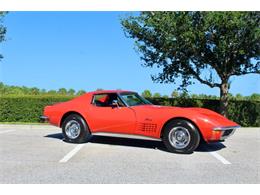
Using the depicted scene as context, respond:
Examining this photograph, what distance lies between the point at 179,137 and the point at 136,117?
3.69 ft

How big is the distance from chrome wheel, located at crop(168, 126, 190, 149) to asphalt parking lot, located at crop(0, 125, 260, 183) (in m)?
0.29

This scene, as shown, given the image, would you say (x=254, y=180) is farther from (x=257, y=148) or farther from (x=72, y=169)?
(x=257, y=148)

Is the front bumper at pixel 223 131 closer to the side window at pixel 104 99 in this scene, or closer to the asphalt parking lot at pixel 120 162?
the asphalt parking lot at pixel 120 162

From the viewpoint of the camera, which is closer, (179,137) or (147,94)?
(179,137)

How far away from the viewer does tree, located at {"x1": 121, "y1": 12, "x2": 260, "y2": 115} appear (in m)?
13.2

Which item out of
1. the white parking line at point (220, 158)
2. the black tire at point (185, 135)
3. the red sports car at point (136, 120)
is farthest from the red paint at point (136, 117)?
the white parking line at point (220, 158)

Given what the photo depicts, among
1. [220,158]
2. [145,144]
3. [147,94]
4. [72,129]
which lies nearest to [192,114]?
[220,158]

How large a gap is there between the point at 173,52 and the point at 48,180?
30.8ft

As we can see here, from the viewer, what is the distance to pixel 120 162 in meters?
7.11

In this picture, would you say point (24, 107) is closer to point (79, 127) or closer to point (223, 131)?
point (79, 127)

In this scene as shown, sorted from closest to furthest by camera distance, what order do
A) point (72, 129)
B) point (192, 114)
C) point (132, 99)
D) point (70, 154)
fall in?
point (70, 154) → point (192, 114) → point (132, 99) → point (72, 129)

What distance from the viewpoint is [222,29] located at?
520 inches
